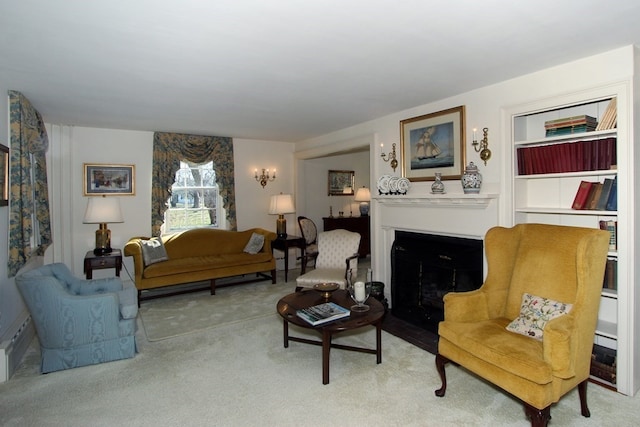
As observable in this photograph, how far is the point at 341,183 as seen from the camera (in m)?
7.79

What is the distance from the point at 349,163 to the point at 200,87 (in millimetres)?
4983

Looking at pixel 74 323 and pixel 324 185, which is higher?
pixel 324 185

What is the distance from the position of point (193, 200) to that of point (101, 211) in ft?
5.11

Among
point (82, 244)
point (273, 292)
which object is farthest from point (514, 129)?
point (82, 244)

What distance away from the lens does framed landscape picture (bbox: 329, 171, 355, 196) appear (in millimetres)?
7634

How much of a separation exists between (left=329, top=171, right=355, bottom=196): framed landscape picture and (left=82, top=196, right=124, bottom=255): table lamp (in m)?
4.04

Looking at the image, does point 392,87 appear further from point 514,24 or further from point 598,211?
point 598,211

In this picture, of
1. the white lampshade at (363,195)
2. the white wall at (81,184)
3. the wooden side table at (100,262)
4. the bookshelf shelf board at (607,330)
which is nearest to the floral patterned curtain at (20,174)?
the wooden side table at (100,262)

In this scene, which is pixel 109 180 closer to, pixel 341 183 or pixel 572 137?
pixel 341 183

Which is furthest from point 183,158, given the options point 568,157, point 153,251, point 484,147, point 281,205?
point 568,157

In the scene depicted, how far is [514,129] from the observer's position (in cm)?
323

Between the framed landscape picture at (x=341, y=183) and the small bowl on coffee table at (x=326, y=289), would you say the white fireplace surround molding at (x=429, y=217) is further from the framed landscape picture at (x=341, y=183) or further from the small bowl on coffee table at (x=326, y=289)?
the framed landscape picture at (x=341, y=183)

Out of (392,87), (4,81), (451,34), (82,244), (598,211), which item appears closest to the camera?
(451,34)

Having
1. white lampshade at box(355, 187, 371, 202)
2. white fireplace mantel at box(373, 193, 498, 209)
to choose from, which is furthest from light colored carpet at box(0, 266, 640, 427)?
white lampshade at box(355, 187, 371, 202)
